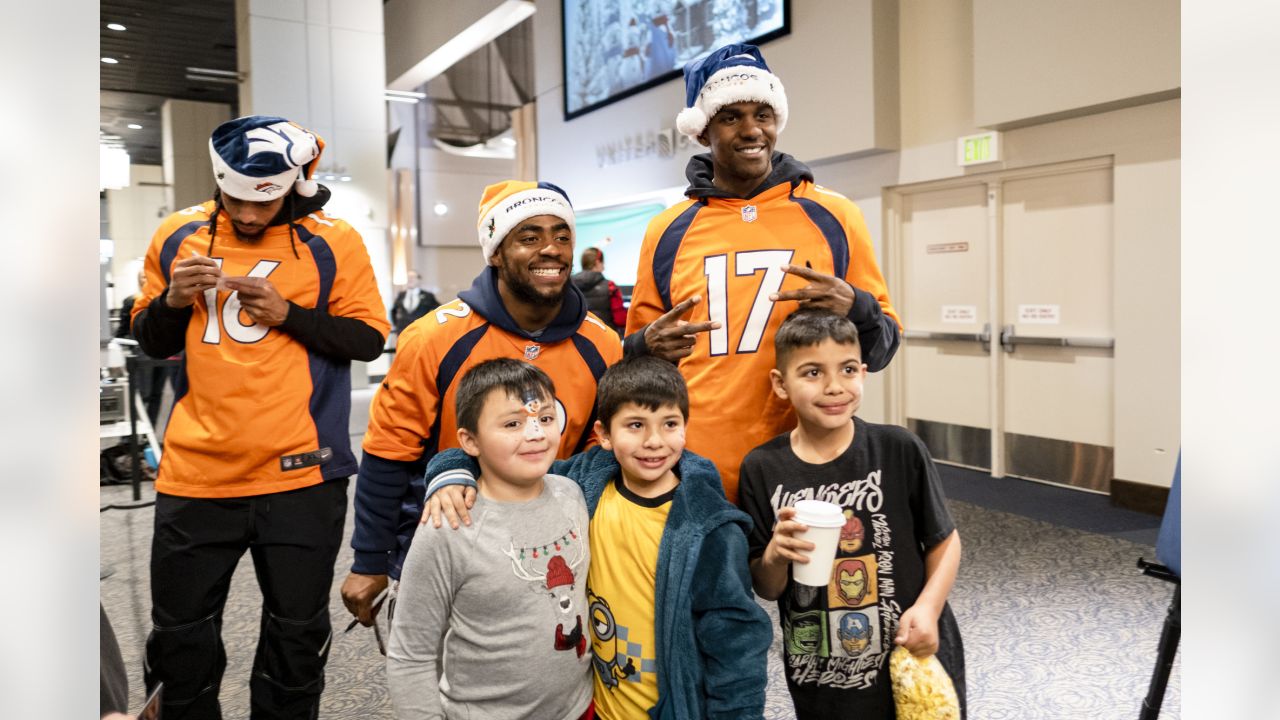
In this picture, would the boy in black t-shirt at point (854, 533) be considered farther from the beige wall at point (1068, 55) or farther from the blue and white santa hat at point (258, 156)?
the beige wall at point (1068, 55)

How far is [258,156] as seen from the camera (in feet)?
6.46

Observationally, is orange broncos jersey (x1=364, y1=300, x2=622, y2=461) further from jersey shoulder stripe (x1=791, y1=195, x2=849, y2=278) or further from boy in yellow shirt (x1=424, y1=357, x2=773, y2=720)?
jersey shoulder stripe (x1=791, y1=195, x2=849, y2=278)

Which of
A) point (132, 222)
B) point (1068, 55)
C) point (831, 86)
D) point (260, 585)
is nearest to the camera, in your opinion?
point (260, 585)

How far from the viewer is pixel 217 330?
Answer: 2002mm

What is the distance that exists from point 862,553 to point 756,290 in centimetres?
60

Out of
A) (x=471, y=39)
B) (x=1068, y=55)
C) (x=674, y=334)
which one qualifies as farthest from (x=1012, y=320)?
(x=471, y=39)

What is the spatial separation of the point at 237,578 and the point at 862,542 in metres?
3.43

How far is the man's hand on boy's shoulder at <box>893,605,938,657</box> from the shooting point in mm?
1563

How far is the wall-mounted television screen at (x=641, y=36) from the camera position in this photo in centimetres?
739

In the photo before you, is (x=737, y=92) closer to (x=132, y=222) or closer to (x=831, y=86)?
(x=831, y=86)

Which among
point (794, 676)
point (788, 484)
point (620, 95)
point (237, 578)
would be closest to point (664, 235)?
point (788, 484)

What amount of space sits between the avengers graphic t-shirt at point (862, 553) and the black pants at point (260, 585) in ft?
3.55

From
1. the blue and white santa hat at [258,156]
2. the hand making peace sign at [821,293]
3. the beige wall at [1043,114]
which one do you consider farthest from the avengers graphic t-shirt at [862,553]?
the beige wall at [1043,114]
